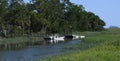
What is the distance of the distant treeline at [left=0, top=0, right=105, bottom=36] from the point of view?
116 meters

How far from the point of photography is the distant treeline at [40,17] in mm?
116188

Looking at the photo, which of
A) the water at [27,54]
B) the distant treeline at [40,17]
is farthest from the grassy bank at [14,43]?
the distant treeline at [40,17]

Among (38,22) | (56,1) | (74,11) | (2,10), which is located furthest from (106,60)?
(74,11)

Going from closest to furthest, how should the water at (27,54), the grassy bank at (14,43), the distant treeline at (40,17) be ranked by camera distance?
1. the water at (27,54)
2. the grassy bank at (14,43)
3. the distant treeline at (40,17)

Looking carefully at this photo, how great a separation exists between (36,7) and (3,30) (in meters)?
20.8

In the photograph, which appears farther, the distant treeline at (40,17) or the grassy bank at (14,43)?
the distant treeline at (40,17)

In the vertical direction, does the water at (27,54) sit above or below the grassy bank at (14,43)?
below

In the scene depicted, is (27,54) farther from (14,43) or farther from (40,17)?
(40,17)

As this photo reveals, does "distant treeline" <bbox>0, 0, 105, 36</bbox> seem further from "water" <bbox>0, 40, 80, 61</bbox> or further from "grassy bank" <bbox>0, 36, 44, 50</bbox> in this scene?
"water" <bbox>0, 40, 80, 61</bbox>

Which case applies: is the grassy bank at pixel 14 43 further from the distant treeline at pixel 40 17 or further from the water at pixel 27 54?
the distant treeline at pixel 40 17

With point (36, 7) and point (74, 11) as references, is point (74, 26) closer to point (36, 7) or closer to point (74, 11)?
point (74, 11)

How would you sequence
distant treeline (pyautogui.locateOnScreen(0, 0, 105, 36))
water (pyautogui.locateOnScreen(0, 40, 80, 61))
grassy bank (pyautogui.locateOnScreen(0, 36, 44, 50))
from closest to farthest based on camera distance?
1. water (pyautogui.locateOnScreen(0, 40, 80, 61))
2. grassy bank (pyautogui.locateOnScreen(0, 36, 44, 50))
3. distant treeline (pyautogui.locateOnScreen(0, 0, 105, 36))

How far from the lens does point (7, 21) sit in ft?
389

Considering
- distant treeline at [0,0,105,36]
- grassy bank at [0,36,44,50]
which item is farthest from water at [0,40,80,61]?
distant treeline at [0,0,105,36]
